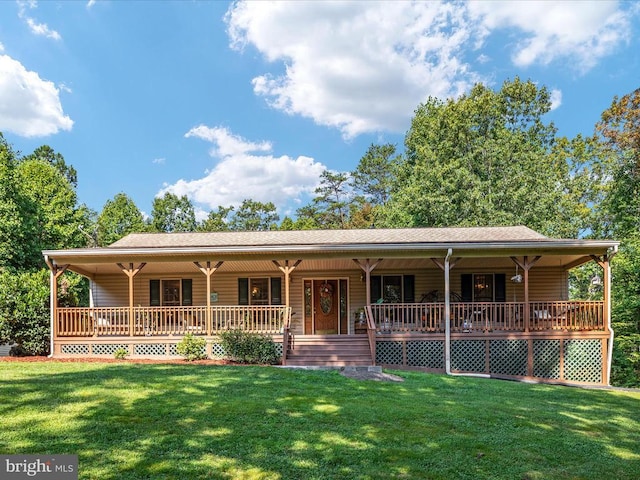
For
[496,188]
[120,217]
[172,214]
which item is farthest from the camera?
[172,214]

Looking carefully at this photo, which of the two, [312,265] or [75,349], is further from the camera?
[312,265]

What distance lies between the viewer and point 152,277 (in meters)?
→ 14.9

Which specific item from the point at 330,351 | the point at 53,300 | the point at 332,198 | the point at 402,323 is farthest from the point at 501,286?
the point at 332,198

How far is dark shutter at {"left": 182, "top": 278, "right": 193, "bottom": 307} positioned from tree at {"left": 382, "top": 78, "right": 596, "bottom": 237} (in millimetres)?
13607

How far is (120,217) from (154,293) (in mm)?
20586

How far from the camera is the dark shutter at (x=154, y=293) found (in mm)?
14852

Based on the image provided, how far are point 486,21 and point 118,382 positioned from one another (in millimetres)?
25205

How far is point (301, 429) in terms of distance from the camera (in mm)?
4715

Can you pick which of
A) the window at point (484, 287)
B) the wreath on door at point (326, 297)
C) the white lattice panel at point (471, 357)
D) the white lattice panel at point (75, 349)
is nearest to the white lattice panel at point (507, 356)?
the white lattice panel at point (471, 357)

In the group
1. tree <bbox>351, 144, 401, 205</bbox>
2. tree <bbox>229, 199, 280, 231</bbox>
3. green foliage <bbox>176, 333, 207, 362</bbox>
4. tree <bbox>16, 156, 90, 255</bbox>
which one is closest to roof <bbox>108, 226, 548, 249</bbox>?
green foliage <bbox>176, 333, 207, 362</bbox>

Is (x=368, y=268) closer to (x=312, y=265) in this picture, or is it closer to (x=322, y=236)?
(x=312, y=265)

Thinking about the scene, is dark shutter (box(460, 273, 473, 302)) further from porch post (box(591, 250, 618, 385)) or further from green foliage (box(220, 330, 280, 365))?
green foliage (box(220, 330, 280, 365))

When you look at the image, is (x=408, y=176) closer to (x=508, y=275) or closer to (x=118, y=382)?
(x=508, y=275)

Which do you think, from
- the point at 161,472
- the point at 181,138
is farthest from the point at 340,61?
the point at 181,138
